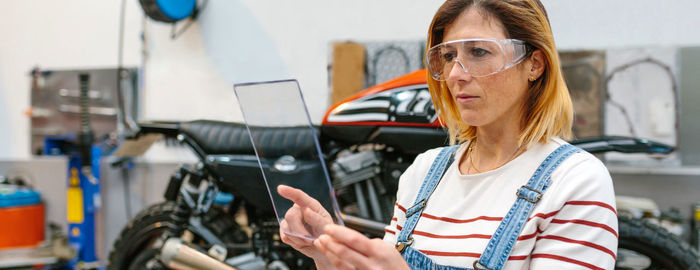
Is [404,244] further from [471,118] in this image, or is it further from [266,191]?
[266,191]

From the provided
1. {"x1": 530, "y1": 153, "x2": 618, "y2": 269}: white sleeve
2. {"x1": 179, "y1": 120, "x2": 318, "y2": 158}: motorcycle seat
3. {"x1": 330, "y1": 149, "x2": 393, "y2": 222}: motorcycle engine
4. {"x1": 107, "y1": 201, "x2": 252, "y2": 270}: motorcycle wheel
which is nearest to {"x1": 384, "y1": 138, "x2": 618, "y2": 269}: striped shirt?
{"x1": 530, "y1": 153, "x2": 618, "y2": 269}: white sleeve

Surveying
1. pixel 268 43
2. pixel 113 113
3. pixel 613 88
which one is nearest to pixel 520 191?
pixel 268 43

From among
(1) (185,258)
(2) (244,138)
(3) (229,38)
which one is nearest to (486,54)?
(2) (244,138)

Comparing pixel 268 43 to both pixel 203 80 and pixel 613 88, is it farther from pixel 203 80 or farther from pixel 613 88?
pixel 613 88

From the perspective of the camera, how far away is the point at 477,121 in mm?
626

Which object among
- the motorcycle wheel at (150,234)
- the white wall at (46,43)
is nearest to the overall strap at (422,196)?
the motorcycle wheel at (150,234)

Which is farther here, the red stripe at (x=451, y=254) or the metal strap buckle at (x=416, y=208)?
the metal strap buckle at (x=416, y=208)

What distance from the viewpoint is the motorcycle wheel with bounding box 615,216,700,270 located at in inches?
44.9

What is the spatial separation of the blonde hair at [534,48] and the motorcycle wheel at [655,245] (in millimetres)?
643

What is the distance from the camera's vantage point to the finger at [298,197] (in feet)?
1.93

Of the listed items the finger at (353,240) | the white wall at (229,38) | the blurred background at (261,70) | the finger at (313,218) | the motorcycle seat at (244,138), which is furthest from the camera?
the blurred background at (261,70)

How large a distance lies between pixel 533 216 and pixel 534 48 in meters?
0.22

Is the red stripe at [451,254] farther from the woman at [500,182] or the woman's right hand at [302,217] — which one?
the woman's right hand at [302,217]

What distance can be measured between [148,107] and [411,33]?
1.68 meters
